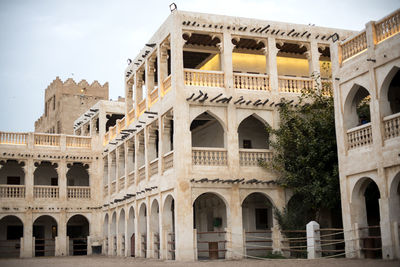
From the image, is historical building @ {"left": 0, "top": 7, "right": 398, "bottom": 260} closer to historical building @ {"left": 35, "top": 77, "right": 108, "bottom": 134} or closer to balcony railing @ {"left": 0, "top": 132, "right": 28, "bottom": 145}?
balcony railing @ {"left": 0, "top": 132, "right": 28, "bottom": 145}

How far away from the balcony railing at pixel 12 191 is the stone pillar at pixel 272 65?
1802 cm

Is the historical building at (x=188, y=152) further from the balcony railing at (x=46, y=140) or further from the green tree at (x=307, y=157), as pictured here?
the green tree at (x=307, y=157)

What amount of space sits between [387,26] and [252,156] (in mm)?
8277

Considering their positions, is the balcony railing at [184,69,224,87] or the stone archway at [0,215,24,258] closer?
the balcony railing at [184,69,224,87]

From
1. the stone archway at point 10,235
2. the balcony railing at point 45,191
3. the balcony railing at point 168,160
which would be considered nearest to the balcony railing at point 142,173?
the balcony railing at point 168,160

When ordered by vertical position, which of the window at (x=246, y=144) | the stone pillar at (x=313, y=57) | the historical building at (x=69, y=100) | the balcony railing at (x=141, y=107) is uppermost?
the historical building at (x=69, y=100)

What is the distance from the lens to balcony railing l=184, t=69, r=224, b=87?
23.0 metres

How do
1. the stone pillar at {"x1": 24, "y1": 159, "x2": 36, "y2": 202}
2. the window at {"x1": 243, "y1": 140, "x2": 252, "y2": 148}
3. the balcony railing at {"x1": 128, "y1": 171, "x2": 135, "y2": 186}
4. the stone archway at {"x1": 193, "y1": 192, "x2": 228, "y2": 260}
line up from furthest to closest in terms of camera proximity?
the stone pillar at {"x1": 24, "y1": 159, "x2": 36, "y2": 202} < the balcony railing at {"x1": 128, "y1": 171, "x2": 135, "y2": 186} < the window at {"x1": 243, "y1": 140, "x2": 252, "y2": 148} < the stone archway at {"x1": 193, "y1": 192, "x2": 228, "y2": 260}

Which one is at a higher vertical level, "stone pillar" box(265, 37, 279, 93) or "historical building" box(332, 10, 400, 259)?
"stone pillar" box(265, 37, 279, 93)

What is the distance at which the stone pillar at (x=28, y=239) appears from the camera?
1315 inches

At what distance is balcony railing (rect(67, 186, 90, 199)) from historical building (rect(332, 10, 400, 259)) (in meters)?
21.2

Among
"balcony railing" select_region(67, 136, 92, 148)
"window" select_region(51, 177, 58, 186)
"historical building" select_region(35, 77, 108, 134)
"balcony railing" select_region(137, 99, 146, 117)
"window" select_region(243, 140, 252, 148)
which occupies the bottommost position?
"window" select_region(51, 177, 58, 186)

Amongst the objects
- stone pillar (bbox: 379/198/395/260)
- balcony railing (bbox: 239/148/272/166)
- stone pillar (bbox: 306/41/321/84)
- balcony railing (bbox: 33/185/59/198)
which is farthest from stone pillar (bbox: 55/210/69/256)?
stone pillar (bbox: 379/198/395/260)

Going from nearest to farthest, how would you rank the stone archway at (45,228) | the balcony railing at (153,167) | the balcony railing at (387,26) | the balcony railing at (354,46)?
1. the balcony railing at (387,26)
2. the balcony railing at (354,46)
3. the balcony railing at (153,167)
4. the stone archway at (45,228)
